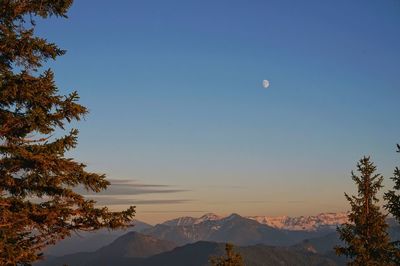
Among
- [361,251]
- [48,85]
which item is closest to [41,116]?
[48,85]

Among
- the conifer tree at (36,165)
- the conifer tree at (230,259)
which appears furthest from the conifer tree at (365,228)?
the conifer tree at (36,165)

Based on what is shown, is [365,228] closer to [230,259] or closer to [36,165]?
[230,259]

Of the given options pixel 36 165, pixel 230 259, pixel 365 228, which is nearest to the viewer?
pixel 36 165

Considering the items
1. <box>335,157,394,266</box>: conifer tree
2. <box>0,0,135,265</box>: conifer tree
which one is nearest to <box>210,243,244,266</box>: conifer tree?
<box>335,157,394,266</box>: conifer tree

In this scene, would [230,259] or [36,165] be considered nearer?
[36,165]

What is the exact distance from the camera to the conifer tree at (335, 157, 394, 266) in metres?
36.8

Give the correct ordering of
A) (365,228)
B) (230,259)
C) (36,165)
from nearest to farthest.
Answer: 1. (36,165)
2. (365,228)
3. (230,259)

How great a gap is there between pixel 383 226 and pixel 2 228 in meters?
30.8

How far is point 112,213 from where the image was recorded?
1658cm

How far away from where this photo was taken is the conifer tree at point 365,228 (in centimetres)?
3680

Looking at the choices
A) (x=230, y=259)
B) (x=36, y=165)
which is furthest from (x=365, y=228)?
(x=36, y=165)

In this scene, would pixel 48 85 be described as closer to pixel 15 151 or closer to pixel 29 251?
pixel 15 151

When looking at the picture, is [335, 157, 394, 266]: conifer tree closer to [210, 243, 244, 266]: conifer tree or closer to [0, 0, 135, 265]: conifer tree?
[210, 243, 244, 266]: conifer tree

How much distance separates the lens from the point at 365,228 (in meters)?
38.0
